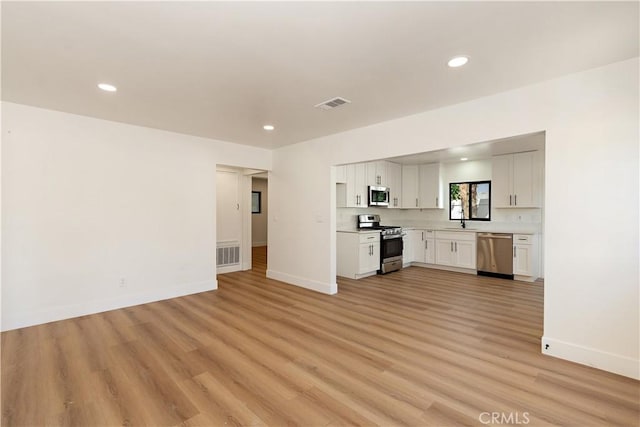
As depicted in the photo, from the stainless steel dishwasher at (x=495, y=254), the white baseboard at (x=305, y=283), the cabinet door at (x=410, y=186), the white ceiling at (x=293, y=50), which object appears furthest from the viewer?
the cabinet door at (x=410, y=186)

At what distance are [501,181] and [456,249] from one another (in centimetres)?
166

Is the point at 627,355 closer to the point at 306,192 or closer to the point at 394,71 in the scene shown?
the point at 394,71

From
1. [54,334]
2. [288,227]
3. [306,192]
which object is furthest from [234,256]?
[54,334]

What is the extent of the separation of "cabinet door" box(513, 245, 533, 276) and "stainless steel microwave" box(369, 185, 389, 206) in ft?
8.82

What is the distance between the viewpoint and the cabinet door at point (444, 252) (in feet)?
21.2

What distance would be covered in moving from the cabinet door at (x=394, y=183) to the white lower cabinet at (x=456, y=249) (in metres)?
1.20

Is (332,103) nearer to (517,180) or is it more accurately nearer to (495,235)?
(495,235)

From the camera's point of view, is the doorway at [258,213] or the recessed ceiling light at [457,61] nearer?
the recessed ceiling light at [457,61]

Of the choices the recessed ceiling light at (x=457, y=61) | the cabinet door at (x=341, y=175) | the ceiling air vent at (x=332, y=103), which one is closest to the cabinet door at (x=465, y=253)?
the cabinet door at (x=341, y=175)

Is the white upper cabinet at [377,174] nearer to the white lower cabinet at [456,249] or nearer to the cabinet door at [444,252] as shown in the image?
the white lower cabinet at [456,249]

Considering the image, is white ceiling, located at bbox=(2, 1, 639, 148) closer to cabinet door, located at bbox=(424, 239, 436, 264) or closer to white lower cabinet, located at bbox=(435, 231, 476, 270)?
white lower cabinet, located at bbox=(435, 231, 476, 270)

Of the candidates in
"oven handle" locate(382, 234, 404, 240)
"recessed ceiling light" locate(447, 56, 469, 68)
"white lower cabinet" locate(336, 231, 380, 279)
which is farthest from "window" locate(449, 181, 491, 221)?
"recessed ceiling light" locate(447, 56, 469, 68)

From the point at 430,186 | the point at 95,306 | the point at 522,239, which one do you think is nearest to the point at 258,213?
the point at 430,186

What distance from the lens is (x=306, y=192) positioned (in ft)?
17.4
